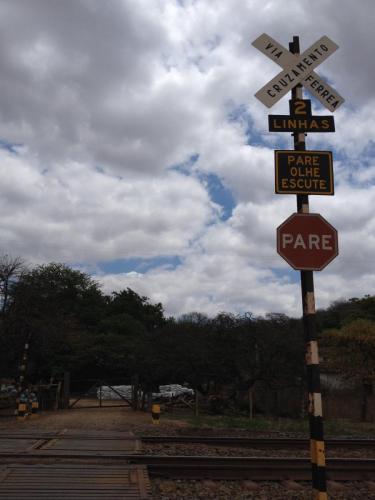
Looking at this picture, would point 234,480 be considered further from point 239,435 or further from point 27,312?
point 27,312

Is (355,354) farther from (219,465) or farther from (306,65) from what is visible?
(306,65)

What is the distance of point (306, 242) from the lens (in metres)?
6.27

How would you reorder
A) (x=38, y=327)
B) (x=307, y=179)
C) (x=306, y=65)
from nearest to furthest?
(x=307, y=179) → (x=306, y=65) → (x=38, y=327)

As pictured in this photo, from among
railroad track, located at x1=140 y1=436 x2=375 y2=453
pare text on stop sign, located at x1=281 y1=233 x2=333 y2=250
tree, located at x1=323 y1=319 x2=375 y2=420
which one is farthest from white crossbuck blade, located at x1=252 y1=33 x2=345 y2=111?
tree, located at x1=323 y1=319 x2=375 y2=420

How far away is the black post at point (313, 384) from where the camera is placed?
5727 millimetres

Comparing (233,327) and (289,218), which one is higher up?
(233,327)

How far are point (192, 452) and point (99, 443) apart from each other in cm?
222

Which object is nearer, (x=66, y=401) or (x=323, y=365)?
(x=66, y=401)

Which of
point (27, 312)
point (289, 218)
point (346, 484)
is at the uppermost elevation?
point (27, 312)

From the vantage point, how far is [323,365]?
3528cm

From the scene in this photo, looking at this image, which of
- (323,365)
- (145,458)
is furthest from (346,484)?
(323,365)

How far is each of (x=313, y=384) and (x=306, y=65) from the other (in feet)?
13.3

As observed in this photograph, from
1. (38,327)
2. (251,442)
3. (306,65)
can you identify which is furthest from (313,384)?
(38,327)

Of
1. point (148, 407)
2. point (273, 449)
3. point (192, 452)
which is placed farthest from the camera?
point (148, 407)
